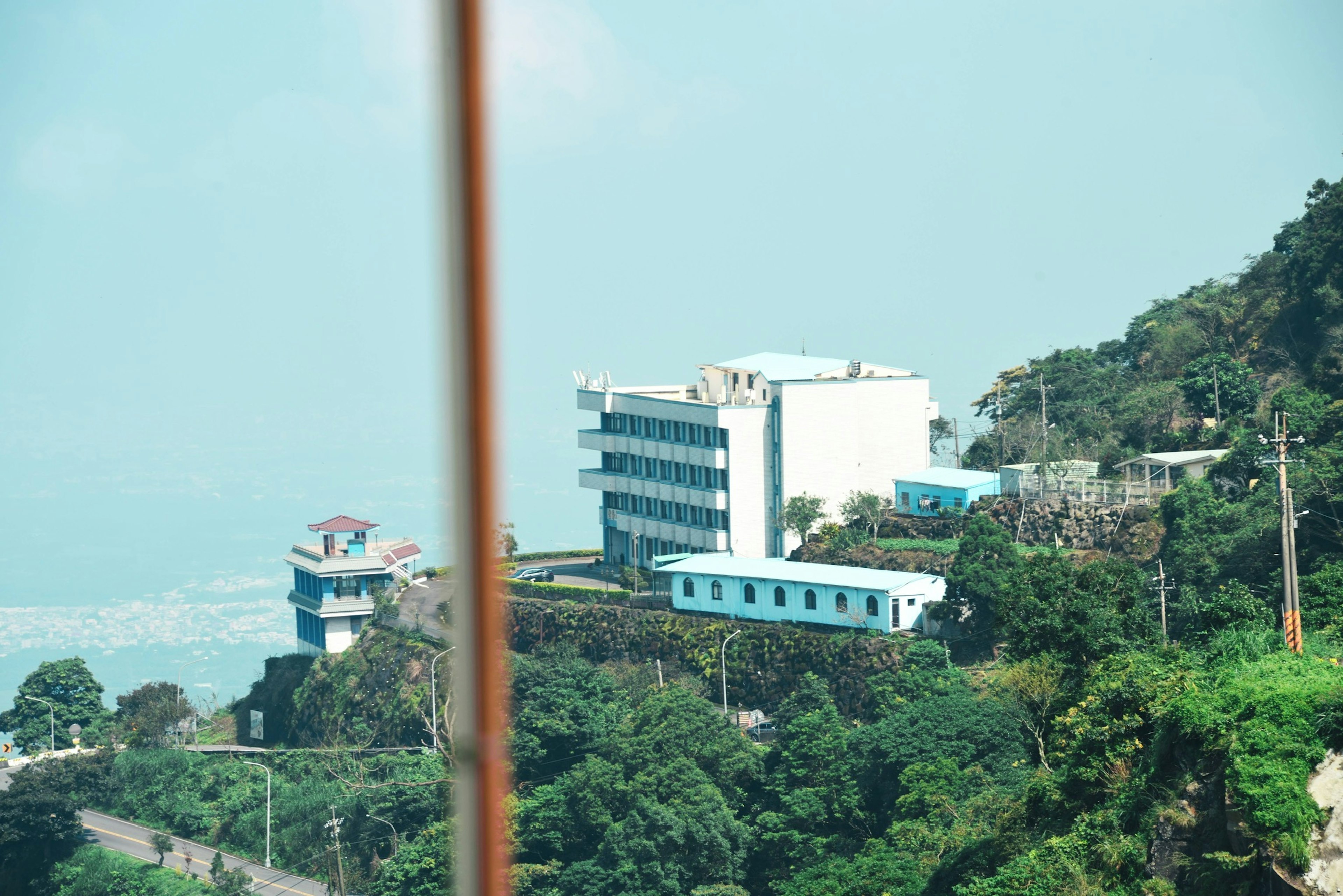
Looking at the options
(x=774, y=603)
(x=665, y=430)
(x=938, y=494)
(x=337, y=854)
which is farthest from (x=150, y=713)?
(x=938, y=494)

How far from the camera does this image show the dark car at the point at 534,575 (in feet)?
103

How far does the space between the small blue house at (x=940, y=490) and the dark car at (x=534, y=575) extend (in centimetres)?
854

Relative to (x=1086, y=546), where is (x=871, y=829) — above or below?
below

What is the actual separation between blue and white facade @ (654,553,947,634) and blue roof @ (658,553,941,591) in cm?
2

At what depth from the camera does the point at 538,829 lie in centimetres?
2122

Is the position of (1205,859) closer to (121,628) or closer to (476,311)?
(476,311)

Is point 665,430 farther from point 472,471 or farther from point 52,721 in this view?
point 472,471

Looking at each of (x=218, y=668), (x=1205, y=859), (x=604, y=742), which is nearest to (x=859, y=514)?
(x=604, y=742)

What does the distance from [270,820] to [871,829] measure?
1472cm

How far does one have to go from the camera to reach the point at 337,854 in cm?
2564

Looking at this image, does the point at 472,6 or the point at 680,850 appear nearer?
the point at 472,6

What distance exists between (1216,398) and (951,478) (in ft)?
18.8

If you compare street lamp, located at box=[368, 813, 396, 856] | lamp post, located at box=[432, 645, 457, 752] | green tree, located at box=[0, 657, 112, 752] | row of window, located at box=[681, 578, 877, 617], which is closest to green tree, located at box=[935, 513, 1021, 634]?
row of window, located at box=[681, 578, 877, 617]

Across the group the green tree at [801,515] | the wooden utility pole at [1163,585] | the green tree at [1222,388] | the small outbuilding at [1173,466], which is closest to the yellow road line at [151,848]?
the green tree at [801,515]
